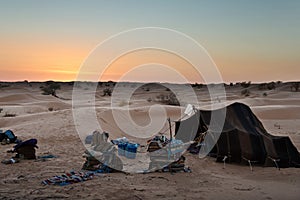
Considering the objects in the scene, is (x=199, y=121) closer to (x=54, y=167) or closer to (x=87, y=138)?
(x=87, y=138)

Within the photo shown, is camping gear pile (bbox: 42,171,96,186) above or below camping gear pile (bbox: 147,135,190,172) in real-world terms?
below

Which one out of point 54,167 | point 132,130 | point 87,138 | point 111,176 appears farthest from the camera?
point 132,130

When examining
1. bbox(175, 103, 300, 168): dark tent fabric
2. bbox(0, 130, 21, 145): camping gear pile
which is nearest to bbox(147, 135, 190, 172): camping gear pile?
bbox(175, 103, 300, 168): dark tent fabric

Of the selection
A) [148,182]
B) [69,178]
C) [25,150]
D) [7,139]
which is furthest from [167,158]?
[7,139]

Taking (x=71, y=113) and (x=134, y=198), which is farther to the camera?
(x=71, y=113)

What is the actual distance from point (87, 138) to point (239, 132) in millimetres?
6798

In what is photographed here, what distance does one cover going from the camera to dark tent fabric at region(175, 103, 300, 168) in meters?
11.3

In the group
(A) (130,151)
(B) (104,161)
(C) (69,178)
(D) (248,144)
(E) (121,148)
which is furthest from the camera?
(E) (121,148)

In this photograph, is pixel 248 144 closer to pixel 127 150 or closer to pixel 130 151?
pixel 130 151

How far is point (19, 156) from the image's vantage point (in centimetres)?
1181

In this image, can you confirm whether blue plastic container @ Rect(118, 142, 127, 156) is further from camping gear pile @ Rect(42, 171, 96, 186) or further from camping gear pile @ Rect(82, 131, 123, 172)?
camping gear pile @ Rect(42, 171, 96, 186)

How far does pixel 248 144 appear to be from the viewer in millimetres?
11617

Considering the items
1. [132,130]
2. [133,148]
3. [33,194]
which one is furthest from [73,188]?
[132,130]

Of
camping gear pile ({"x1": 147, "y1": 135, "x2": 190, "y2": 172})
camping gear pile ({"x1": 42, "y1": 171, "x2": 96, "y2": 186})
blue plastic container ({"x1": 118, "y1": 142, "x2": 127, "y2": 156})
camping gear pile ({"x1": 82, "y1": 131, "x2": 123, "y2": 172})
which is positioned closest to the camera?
camping gear pile ({"x1": 42, "y1": 171, "x2": 96, "y2": 186})
